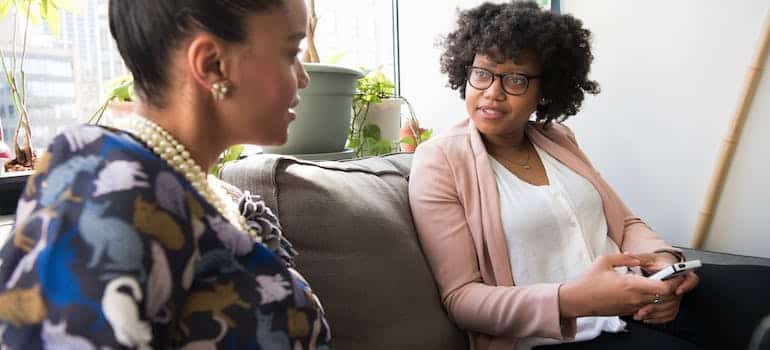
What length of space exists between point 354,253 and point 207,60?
0.44 meters

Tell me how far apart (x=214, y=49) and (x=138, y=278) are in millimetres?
221

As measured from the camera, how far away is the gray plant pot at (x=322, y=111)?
3.79 feet

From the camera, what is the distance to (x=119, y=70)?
1290 millimetres

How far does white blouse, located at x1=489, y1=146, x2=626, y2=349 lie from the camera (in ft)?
3.27

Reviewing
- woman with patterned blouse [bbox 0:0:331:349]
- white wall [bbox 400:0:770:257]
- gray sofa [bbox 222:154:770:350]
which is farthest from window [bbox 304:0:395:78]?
woman with patterned blouse [bbox 0:0:331:349]

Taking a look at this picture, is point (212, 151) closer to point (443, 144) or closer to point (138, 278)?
point (138, 278)

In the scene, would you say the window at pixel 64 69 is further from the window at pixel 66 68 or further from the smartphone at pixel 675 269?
the smartphone at pixel 675 269

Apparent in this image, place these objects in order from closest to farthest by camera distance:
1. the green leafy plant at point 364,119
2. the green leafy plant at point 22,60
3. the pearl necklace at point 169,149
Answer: the pearl necklace at point 169,149 → the green leafy plant at point 22,60 → the green leafy plant at point 364,119

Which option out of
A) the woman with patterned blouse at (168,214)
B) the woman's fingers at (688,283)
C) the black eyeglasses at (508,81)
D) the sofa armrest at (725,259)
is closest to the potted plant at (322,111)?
the black eyeglasses at (508,81)

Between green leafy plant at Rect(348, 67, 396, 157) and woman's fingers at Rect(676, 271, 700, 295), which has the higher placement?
Result: green leafy plant at Rect(348, 67, 396, 157)

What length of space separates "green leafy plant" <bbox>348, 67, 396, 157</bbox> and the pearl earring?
2.90ft

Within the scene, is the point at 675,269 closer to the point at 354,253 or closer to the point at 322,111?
the point at 354,253

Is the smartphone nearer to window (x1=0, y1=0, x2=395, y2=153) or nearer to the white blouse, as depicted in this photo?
the white blouse

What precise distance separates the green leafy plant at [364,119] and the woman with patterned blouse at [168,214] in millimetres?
791
